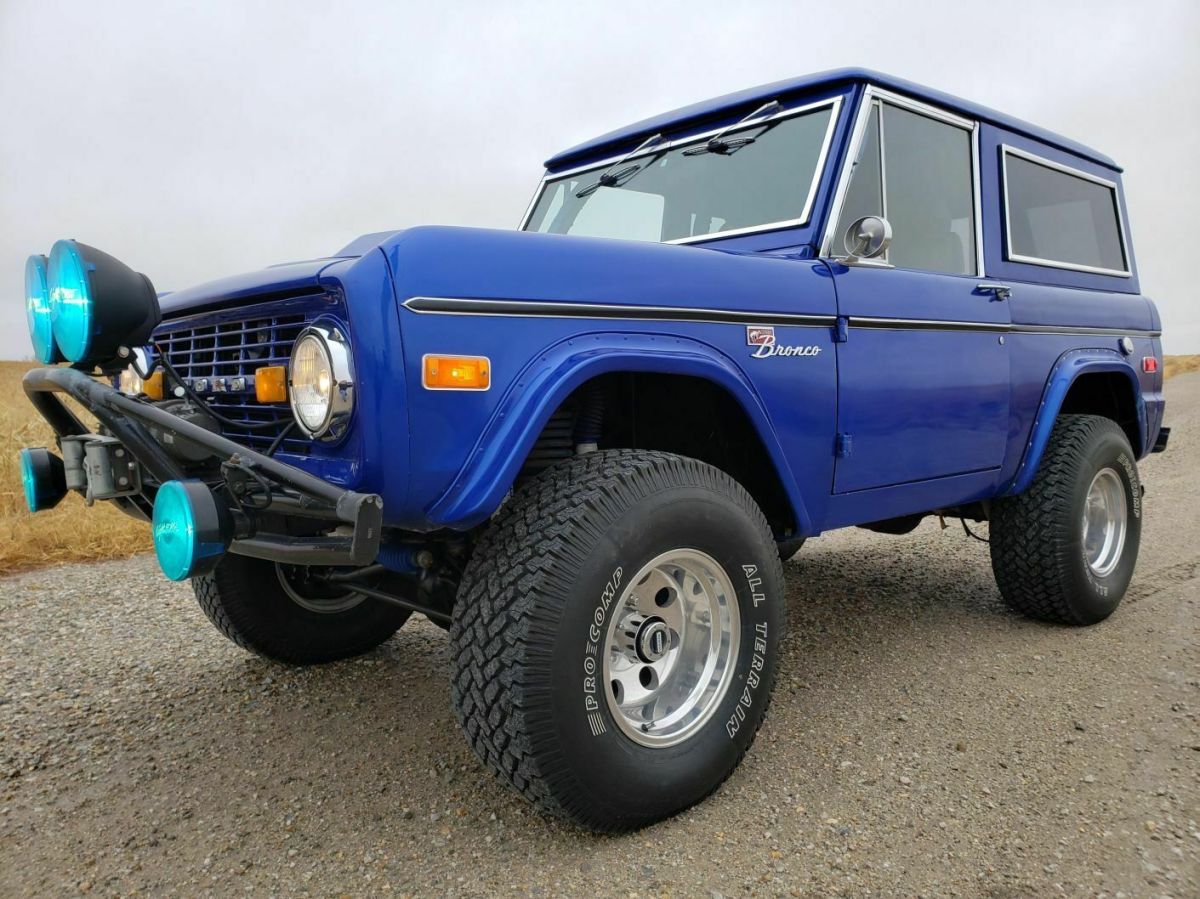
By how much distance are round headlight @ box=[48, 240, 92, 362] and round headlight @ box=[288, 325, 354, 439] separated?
456mm

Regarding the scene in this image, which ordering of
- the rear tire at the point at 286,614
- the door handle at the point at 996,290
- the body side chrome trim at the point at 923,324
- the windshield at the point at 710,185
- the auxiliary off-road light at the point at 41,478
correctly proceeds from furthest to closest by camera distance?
the door handle at the point at 996,290, the rear tire at the point at 286,614, the windshield at the point at 710,185, the body side chrome trim at the point at 923,324, the auxiliary off-road light at the point at 41,478

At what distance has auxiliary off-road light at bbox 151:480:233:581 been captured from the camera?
1793mm

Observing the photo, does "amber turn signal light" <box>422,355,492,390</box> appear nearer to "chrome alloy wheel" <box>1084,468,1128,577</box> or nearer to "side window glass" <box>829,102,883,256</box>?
"side window glass" <box>829,102,883,256</box>

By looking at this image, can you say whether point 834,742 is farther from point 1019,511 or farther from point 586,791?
point 1019,511

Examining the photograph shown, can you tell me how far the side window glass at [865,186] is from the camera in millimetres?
2904

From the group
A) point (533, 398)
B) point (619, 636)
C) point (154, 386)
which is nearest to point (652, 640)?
point (619, 636)

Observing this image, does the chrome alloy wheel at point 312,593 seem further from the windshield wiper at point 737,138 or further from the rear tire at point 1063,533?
the rear tire at point 1063,533

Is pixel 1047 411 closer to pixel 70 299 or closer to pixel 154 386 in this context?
pixel 154 386

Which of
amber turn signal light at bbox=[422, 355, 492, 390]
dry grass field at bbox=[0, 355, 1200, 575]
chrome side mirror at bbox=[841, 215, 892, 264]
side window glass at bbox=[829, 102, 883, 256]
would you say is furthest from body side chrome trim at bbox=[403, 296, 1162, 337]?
dry grass field at bbox=[0, 355, 1200, 575]

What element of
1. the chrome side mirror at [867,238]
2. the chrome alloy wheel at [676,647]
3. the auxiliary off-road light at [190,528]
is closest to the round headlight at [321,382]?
the auxiliary off-road light at [190,528]

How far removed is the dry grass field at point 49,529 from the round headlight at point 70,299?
387 cm

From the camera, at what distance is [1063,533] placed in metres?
3.67

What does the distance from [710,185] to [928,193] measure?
0.93 meters

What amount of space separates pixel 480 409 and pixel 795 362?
1099 millimetres
